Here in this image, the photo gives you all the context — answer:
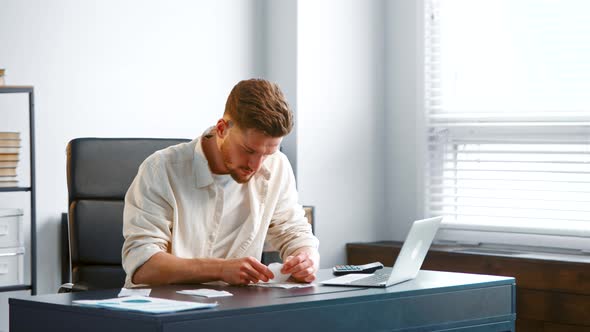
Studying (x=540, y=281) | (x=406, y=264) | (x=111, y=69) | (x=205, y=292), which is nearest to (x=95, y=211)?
(x=205, y=292)

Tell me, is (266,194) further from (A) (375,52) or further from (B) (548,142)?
(A) (375,52)

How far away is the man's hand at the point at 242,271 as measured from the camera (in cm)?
226

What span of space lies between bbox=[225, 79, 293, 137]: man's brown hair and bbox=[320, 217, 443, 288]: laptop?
1.38ft

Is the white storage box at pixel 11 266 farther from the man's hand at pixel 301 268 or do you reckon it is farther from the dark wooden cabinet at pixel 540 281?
the dark wooden cabinet at pixel 540 281

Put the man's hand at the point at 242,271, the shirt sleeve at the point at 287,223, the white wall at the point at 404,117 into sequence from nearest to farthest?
1. the man's hand at the point at 242,271
2. the shirt sleeve at the point at 287,223
3. the white wall at the point at 404,117

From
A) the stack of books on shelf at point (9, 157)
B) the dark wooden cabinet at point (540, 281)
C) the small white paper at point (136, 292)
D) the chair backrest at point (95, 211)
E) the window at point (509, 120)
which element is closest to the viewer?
the small white paper at point (136, 292)

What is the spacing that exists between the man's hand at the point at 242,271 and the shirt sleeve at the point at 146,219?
0.20 m

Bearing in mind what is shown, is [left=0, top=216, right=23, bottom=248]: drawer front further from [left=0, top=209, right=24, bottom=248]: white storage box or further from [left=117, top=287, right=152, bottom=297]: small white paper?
[left=117, top=287, right=152, bottom=297]: small white paper

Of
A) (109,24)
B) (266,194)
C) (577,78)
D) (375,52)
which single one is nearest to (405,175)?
(375,52)

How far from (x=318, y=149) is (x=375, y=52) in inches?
25.7

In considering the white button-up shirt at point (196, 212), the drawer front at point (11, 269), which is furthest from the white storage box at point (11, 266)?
the white button-up shirt at point (196, 212)

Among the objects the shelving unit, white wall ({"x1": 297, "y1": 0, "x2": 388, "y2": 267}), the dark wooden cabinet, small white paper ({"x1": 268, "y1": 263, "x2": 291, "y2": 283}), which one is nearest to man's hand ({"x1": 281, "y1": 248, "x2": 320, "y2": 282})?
small white paper ({"x1": 268, "y1": 263, "x2": 291, "y2": 283})

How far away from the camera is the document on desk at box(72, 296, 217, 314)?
5.89ft

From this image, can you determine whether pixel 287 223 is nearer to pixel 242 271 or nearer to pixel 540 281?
pixel 242 271
